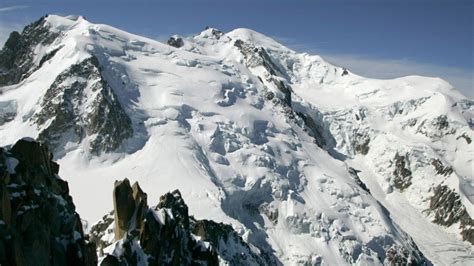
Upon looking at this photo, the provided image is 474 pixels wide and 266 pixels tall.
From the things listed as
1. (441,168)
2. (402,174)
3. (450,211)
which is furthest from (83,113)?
(441,168)

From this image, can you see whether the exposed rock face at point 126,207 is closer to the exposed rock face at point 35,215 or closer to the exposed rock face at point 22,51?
the exposed rock face at point 35,215

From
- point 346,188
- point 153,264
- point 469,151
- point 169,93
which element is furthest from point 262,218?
point 469,151

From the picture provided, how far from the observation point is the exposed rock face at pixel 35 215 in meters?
24.8

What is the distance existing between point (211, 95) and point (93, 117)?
1269 inches

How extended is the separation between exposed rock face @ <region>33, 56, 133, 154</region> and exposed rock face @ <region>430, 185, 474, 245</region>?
97.7m

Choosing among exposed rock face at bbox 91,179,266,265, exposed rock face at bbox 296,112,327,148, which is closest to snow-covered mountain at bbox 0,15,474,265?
exposed rock face at bbox 296,112,327,148

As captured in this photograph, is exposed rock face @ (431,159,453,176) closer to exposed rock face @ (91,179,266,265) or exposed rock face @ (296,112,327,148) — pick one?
exposed rock face @ (296,112,327,148)

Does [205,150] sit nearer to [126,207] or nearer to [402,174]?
[126,207]

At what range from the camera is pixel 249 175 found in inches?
4513

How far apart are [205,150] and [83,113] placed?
2809 centimetres

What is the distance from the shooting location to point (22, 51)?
152125 millimetres

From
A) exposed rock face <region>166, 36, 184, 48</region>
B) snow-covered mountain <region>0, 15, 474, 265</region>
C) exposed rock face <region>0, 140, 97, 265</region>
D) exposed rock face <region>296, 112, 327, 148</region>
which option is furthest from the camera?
exposed rock face <region>166, 36, 184, 48</region>

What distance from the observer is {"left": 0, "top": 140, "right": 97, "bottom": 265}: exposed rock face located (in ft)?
81.5

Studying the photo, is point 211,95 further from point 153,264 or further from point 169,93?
point 153,264
